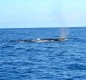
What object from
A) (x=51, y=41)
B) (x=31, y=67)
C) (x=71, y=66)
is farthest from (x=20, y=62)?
(x=51, y=41)

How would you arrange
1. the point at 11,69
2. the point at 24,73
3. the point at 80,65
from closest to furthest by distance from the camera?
the point at 24,73, the point at 11,69, the point at 80,65

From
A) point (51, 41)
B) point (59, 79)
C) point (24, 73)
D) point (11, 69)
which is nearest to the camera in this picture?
point (59, 79)

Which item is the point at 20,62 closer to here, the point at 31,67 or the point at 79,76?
the point at 31,67

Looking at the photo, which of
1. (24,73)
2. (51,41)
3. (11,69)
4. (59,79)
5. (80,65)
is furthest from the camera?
(51,41)

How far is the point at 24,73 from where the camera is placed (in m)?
43.4

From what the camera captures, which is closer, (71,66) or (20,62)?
(71,66)

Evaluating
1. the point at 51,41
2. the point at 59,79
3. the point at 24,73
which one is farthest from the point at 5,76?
the point at 51,41

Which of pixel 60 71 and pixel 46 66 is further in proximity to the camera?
pixel 46 66

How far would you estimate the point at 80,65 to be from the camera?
49875mm

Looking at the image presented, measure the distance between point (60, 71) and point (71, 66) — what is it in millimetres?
4446

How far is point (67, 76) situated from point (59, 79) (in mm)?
1889

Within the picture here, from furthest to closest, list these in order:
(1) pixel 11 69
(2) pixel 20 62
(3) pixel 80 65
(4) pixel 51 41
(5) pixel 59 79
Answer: (4) pixel 51 41 → (2) pixel 20 62 → (3) pixel 80 65 → (1) pixel 11 69 → (5) pixel 59 79

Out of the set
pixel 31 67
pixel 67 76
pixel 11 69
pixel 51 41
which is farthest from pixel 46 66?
pixel 51 41

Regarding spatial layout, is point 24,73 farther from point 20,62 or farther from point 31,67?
point 20,62
